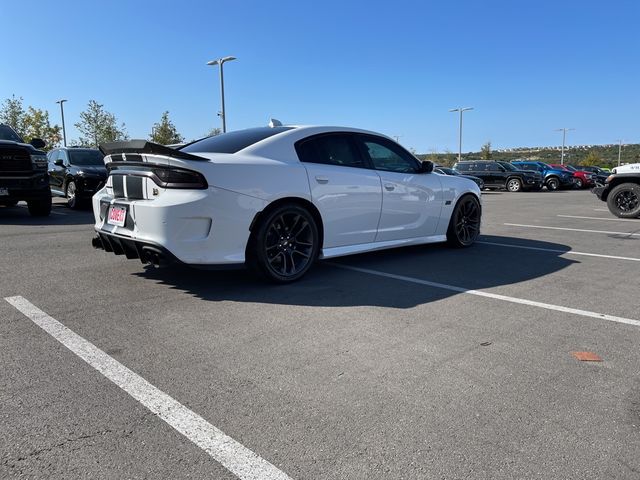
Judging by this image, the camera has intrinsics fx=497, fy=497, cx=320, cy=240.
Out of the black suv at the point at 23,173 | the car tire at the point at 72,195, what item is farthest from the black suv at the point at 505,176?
the black suv at the point at 23,173

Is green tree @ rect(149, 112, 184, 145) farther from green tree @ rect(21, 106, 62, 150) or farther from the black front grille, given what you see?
the black front grille

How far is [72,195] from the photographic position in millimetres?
12344

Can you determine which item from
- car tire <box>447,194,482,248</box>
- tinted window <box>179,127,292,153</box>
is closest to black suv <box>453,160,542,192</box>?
car tire <box>447,194,482,248</box>

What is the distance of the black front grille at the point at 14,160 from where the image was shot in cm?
948

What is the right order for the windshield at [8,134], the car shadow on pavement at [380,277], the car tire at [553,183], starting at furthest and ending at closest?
the car tire at [553,183] < the windshield at [8,134] < the car shadow on pavement at [380,277]

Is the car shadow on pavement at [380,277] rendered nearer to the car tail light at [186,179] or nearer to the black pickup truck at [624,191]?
the car tail light at [186,179]

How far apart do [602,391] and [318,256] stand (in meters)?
2.94

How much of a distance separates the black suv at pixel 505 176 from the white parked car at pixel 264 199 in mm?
22692

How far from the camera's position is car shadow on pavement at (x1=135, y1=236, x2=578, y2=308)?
441cm

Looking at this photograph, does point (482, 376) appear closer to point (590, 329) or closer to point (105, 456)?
point (590, 329)

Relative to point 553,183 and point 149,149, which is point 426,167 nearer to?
point 149,149

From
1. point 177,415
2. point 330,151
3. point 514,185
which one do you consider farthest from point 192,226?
point 514,185

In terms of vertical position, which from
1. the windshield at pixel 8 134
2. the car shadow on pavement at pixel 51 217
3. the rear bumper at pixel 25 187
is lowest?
the car shadow on pavement at pixel 51 217

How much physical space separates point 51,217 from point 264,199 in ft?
26.2
